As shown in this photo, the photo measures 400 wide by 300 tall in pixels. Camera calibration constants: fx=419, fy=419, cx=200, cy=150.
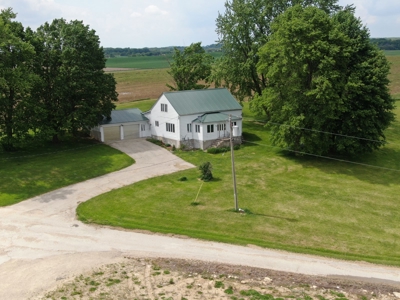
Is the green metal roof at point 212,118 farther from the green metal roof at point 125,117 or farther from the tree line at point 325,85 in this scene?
the green metal roof at point 125,117

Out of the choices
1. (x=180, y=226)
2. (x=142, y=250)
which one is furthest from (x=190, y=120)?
(x=142, y=250)

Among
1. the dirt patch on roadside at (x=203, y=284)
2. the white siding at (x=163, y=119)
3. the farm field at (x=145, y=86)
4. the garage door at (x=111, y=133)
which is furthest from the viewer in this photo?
the farm field at (x=145, y=86)

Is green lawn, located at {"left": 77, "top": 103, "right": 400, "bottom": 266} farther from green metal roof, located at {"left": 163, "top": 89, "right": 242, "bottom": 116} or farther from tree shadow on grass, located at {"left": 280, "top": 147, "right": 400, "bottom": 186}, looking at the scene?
green metal roof, located at {"left": 163, "top": 89, "right": 242, "bottom": 116}

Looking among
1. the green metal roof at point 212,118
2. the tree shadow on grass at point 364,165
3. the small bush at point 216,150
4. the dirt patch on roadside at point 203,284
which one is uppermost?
the green metal roof at point 212,118

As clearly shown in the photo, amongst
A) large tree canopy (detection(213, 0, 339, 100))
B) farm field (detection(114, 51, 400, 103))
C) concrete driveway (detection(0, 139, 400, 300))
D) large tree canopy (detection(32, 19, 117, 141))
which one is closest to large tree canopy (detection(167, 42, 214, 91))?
large tree canopy (detection(213, 0, 339, 100))

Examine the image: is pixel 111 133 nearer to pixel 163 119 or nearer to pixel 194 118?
pixel 163 119

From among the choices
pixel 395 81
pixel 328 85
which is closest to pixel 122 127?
pixel 328 85

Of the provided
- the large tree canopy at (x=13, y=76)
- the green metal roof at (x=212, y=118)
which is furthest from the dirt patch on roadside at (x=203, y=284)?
the green metal roof at (x=212, y=118)

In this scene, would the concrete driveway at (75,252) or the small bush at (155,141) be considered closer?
the concrete driveway at (75,252)

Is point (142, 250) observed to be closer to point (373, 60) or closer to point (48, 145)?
point (48, 145)
